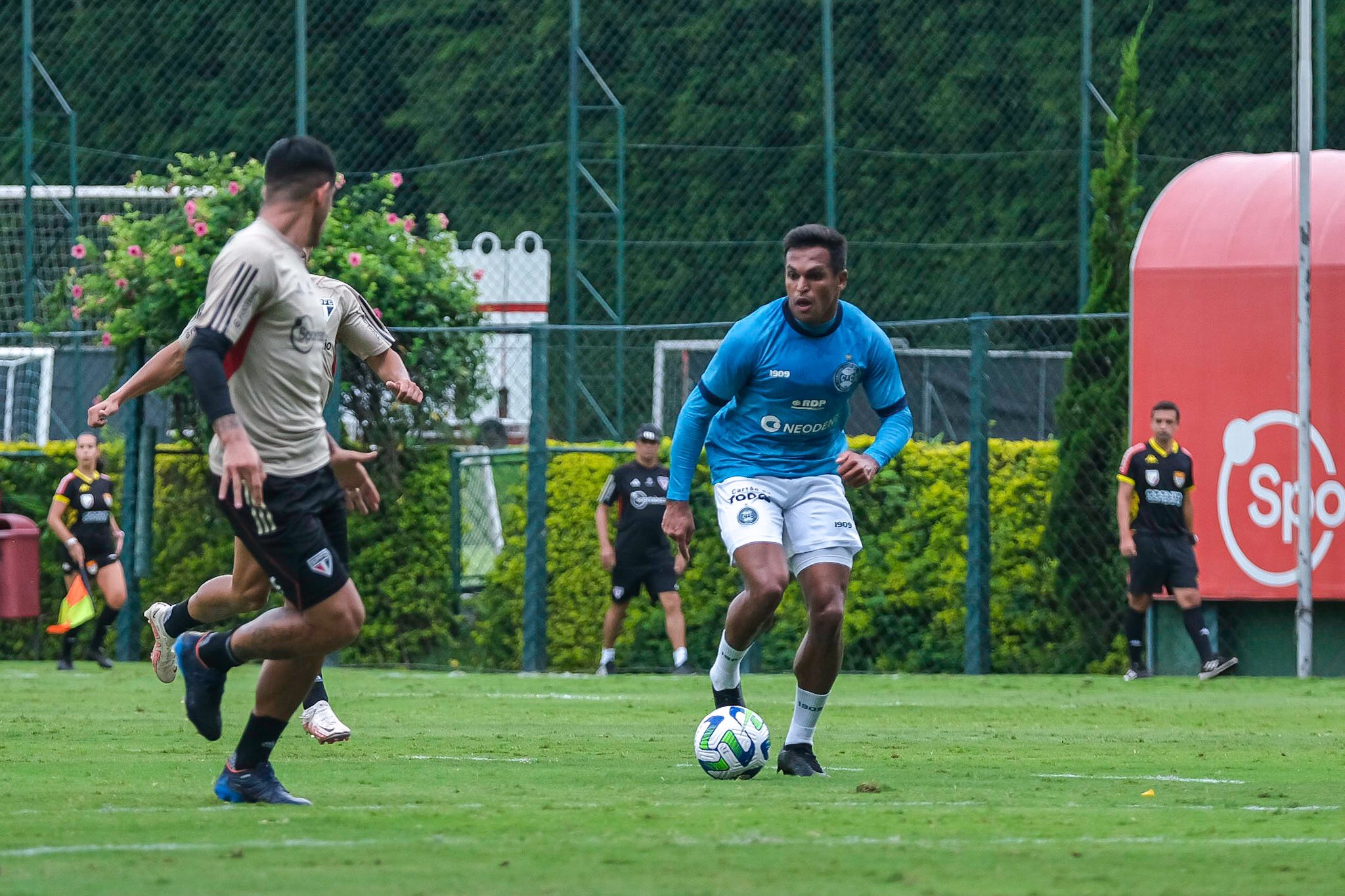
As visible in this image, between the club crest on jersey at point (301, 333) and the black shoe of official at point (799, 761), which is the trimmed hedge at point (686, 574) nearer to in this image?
the black shoe of official at point (799, 761)

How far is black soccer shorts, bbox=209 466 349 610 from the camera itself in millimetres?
6484

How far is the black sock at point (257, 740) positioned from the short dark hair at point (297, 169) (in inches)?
64.4

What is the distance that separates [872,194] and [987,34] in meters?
3.45

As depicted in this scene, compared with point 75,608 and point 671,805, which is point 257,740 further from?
point 75,608

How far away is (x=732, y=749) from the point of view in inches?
310

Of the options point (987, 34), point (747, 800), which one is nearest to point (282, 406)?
point (747, 800)

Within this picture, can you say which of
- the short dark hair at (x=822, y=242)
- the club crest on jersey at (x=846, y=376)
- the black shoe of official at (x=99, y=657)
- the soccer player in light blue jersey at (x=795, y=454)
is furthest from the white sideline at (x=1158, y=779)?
the black shoe of official at (x=99, y=657)

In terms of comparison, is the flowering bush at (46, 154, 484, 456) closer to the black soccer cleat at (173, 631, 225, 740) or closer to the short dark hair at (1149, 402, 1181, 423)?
the short dark hair at (1149, 402, 1181, 423)

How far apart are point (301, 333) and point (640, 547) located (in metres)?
9.64

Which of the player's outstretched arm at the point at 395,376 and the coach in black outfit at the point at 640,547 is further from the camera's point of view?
the coach in black outfit at the point at 640,547

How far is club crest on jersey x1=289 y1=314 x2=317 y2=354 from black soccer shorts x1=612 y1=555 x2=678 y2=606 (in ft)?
31.4

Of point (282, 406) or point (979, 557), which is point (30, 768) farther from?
point (979, 557)

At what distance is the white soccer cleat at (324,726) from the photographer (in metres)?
8.91

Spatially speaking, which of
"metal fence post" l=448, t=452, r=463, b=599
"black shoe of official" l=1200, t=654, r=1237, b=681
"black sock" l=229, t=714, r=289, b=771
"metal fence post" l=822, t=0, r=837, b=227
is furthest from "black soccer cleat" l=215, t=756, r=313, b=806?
"metal fence post" l=822, t=0, r=837, b=227
